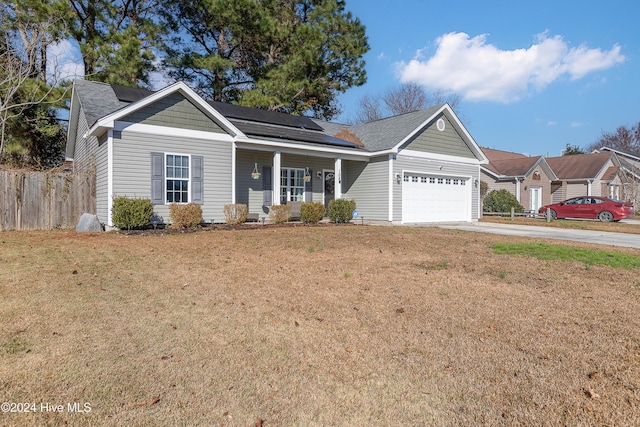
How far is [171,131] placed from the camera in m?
12.1

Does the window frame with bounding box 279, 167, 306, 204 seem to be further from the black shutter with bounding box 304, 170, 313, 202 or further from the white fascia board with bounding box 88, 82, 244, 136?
the white fascia board with bounding box 88, 82, 244, 136

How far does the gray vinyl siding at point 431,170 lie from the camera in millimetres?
16172

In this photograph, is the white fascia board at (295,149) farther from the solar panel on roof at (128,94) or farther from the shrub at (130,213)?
the solar panel on roof at (128,94)

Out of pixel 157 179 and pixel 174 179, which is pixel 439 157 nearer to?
pixel 174 179

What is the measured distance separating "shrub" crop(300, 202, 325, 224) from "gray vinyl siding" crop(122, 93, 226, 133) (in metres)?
4.10

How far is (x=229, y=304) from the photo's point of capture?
4441 mm

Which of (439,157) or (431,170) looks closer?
(431,170)

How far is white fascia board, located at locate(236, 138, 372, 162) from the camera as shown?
13.5m

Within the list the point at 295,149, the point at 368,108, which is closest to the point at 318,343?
the point at 295,149

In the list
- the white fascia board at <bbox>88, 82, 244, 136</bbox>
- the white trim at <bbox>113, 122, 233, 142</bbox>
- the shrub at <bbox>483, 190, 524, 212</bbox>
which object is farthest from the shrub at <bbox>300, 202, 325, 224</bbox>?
the shrub at <bbox>483, 190, 524, 212</bbox>

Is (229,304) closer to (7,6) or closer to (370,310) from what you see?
(370,310)

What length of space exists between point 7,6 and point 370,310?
20.5 metres

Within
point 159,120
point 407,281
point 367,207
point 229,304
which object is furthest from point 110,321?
point 367,207

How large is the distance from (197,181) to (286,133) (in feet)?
15.8
